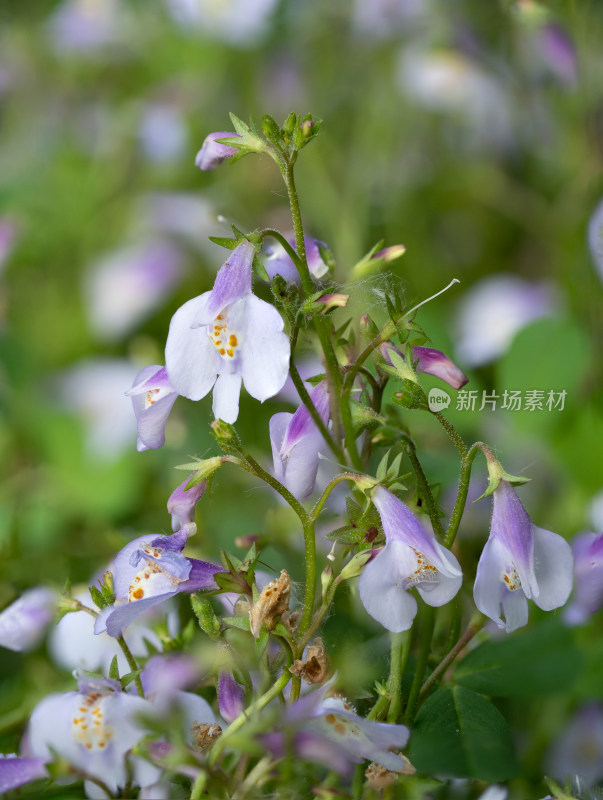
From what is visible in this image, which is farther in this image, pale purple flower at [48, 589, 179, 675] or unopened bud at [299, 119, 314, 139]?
pale purple flower at [48, 589, 179, 675]

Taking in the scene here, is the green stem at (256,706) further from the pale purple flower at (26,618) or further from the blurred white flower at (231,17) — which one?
the blurred white flower at (231,17)

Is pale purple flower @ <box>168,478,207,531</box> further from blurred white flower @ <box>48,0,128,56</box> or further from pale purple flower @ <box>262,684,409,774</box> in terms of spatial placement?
blurred white flower @ <box>48,0,128,56</box>

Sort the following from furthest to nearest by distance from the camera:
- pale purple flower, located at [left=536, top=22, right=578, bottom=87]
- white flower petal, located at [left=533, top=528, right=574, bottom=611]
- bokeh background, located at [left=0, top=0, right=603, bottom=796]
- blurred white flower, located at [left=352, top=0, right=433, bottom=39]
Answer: blurred white flower, located at [left=352, top=0, right=433, bottom=39] → pale purple flower, located at [left=536, top=22, right=578, bottom=87] → bokeh background, located at [left=0, top=0, right=603, bottom=796] → white flower petal, located at [left=533, top=528, right=574, bottom=611]

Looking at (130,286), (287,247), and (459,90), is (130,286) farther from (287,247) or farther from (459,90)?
(287,247)

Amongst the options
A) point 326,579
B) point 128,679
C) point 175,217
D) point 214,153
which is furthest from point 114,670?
point 175,217

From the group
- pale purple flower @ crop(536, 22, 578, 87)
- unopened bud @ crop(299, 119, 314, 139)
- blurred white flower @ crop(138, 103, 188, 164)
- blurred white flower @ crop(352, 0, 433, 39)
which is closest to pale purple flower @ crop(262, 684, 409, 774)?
unopened bud @ crop(299, 119, 314, 139)

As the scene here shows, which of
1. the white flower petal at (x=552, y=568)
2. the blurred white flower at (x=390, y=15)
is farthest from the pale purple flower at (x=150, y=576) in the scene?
the blurred white flower at (x=390, y=15)
